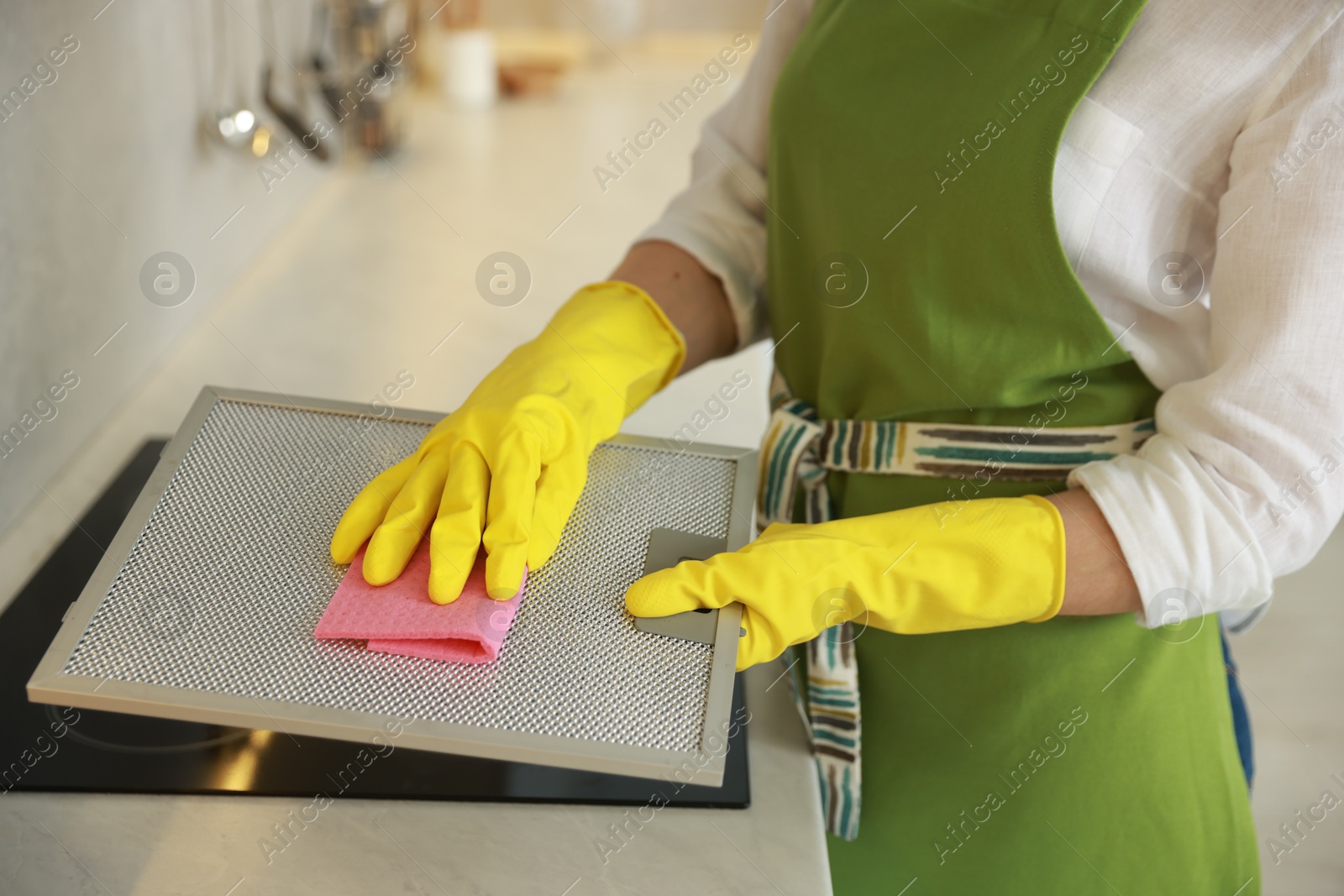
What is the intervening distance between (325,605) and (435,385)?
72cm

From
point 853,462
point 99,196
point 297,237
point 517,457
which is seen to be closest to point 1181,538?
point 853,462

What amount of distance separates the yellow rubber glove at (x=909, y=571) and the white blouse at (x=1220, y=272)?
0.21 ft

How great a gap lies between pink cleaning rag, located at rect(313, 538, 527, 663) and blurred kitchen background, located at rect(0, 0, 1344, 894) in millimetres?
469

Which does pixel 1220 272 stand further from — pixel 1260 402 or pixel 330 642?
pixel 330 642

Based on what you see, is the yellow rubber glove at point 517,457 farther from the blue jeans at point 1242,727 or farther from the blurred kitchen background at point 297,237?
the blue jeans at point 1242,727

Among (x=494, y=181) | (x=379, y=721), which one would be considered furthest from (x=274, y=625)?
(x=494, y=181)

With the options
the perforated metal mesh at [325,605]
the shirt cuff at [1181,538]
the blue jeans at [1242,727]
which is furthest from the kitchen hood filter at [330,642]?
the blue jeans at [1242,727]

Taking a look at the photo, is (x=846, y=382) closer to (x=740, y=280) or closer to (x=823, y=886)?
(x=740, y=280)

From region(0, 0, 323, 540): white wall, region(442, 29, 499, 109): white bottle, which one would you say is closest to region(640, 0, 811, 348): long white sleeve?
region(0, 0, 323, 540): white wall

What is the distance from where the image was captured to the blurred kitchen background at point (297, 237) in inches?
38.9

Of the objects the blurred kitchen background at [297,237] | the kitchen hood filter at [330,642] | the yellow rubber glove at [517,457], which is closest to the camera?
the kitchen hood filter at [330,642]

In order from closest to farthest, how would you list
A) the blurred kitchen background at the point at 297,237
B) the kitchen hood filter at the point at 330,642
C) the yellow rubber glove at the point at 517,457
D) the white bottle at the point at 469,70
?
the kitchen hood filter at the point at 330,642 < the yellow rubber glove at the point at 517,457 < the blurred kitchen background at the point at 297,237 < the white bottle at the point at 469,70

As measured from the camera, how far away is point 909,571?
2.49 feet

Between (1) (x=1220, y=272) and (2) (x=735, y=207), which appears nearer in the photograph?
(1) (x=1220, y=272)
